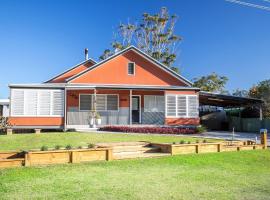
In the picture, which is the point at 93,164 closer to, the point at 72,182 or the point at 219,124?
the point at 72,182

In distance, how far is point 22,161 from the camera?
32.7ft

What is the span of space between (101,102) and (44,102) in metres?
4.97

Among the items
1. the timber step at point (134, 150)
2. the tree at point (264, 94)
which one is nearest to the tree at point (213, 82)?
the tree at point (264, 94)

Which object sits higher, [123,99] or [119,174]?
[123,99]

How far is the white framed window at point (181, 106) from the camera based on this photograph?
28.6 m

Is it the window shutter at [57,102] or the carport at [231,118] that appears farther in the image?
the carport at [231,118]

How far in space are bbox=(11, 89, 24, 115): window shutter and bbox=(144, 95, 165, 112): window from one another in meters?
9.82

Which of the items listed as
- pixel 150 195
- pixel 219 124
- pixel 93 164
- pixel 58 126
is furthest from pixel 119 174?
pixel 219 124

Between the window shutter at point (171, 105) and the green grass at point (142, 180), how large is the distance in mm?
16509

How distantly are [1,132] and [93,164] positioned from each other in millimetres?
17091

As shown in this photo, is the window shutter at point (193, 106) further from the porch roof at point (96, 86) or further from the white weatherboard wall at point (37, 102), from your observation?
the white weatherboard wall at point (37, 102)

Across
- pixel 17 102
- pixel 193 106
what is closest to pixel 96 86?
pixel 17 102

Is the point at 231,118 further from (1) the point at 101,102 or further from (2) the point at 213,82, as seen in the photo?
(2) the point at 213,82

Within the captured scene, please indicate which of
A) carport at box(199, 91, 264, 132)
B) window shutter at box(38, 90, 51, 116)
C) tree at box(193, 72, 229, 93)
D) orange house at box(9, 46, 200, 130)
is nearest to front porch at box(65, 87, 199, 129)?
orange house at box(9, 46, 200, 130)
